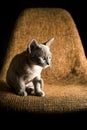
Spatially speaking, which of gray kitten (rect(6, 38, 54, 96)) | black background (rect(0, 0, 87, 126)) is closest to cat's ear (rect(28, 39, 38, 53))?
gray kitten (rect(6, 38, 54, 96))

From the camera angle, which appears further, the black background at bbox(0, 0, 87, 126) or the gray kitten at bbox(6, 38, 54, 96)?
the black background at bbox(0, 0, 87, 126)

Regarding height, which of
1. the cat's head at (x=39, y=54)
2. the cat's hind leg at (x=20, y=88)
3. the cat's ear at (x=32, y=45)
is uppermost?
the cat's ear at (x=32, y=45)

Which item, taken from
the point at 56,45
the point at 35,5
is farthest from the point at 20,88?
the point at 35,5

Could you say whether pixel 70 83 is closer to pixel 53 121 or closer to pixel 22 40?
pixel 53 121

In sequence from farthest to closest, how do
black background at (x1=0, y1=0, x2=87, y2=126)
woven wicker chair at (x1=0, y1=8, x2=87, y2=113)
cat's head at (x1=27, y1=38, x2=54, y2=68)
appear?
black background at (x1=0, y1=0, x2=87, y2=126) → woven wicker chair at (x1=0, y1=8, x2=87, y2=113) → cat's head at (x1=27, y1=38, x2=54, y2=68)

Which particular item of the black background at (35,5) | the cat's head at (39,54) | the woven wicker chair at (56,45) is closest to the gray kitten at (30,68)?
the cat's head at (39,54)

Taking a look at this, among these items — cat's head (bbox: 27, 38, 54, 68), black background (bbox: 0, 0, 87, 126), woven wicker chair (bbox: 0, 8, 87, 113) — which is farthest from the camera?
black background (bbox: 0, 0, 87, 126)

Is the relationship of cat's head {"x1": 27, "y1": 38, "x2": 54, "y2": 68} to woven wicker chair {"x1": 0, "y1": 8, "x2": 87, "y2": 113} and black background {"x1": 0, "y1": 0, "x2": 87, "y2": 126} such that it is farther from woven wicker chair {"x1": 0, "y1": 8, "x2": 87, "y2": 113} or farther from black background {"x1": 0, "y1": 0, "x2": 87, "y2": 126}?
black background {"x1": 0, "y1": 0, "x2": 87, "y2": 126}

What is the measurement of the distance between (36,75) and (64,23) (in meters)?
0.46

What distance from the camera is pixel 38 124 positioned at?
1.72 m

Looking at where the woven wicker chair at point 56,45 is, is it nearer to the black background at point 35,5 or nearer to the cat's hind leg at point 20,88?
the cat's hind leg at point 20,88

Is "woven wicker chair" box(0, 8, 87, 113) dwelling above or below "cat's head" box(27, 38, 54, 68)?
below

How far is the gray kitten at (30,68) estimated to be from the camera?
4.81 ft

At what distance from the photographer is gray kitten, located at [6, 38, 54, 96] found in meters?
1.46
